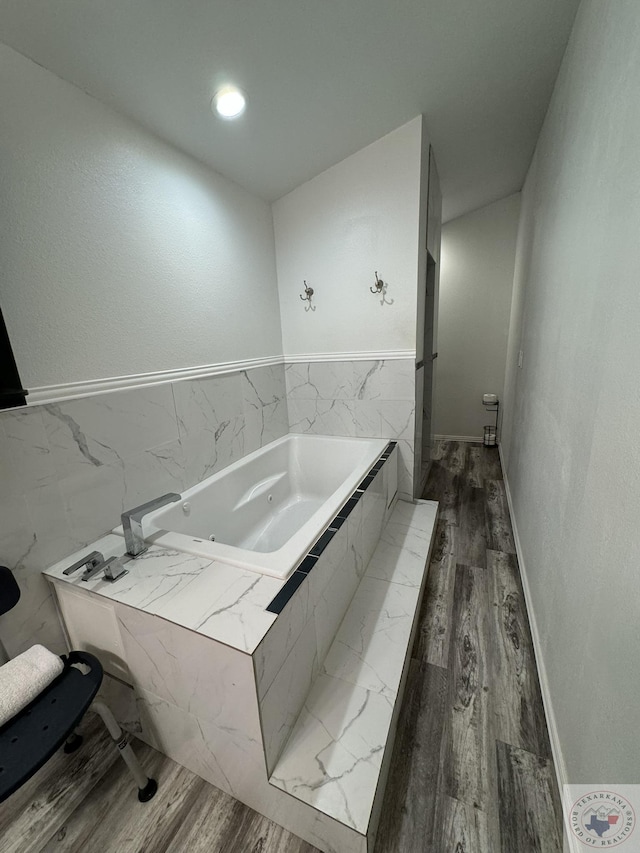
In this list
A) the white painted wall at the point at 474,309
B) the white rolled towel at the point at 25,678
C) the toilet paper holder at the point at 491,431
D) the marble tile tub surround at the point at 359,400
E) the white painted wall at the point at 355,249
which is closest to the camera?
the white rolled towel at the point at 25,678

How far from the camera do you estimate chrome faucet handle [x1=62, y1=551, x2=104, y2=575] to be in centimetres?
114

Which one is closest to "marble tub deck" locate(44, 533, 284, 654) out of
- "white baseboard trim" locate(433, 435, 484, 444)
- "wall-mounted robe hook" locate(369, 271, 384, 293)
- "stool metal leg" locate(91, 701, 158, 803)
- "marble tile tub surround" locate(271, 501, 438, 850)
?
"stool metal leg" locate(91, 701, 158, 803)

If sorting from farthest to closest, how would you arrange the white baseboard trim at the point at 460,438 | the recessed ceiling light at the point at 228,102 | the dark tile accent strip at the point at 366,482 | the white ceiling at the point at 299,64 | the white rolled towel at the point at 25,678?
1. the white baseboard trim at the point at 460,438
2. the dark tile accent strip at the point at 366,482
3. the recessed ceiling light at the point at 228,102
4. the white ceiling at the point at 299,64
5. the white rolled towel at the point at 25,678

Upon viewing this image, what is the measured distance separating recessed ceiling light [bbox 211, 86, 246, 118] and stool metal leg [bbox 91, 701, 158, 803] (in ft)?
7.38

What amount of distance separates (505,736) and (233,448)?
1.80 meters

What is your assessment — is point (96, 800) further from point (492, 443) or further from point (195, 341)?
point (492, 443)

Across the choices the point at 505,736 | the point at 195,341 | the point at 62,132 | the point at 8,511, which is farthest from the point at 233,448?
the point at 505,736

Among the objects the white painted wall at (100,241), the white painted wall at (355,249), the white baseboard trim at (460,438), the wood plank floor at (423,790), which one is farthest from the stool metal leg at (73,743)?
the white baseboard trim at (460,438)

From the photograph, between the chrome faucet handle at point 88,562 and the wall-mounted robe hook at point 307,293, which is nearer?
the chrome faucet handle at point 88,562

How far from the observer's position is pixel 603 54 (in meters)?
0.94

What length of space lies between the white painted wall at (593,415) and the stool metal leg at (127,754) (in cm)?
124

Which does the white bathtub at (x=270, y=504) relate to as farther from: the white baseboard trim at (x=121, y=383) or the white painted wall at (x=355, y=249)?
the white painted wall at (x=355, y=249)

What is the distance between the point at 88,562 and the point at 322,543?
0.84m

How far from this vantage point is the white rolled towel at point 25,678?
2.73ft
